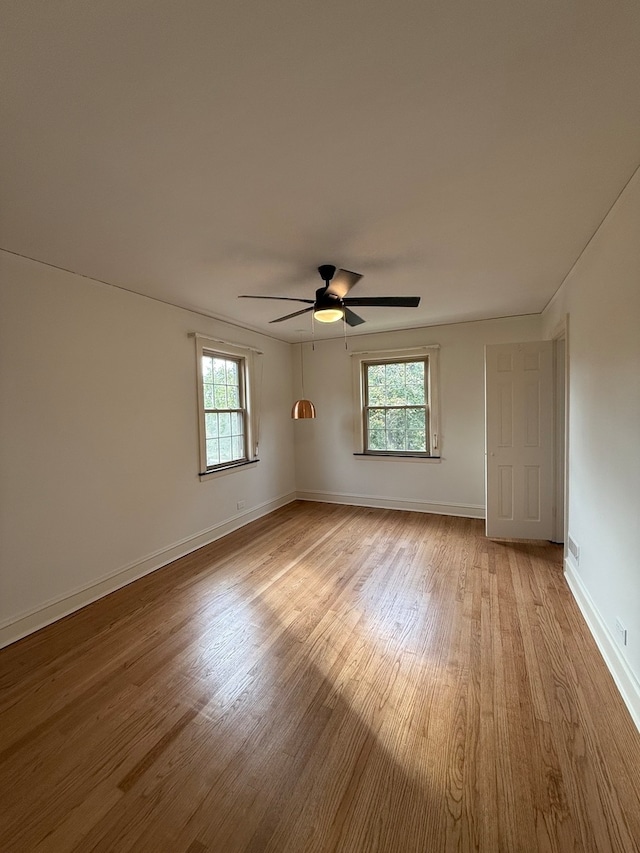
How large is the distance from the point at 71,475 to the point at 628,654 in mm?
3792

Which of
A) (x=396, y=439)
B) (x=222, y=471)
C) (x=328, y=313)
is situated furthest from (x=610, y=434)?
(x=222, y=471)

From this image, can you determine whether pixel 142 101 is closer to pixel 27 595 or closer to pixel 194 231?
pixel 194 231

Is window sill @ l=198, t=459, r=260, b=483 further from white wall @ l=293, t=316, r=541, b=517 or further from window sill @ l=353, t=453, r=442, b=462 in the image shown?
window sill @ l=353, t=453, r=442, b=462

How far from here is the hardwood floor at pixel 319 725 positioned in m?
1.32

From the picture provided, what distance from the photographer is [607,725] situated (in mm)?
1700

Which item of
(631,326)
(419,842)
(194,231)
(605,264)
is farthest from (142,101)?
(419,842)

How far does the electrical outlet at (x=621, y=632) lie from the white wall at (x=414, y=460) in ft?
9.55

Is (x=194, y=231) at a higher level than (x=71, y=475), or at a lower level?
higher

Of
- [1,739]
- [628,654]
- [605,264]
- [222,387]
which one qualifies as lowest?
[1,739]

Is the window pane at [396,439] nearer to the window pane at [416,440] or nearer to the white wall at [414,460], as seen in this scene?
the window pane at [416,440]

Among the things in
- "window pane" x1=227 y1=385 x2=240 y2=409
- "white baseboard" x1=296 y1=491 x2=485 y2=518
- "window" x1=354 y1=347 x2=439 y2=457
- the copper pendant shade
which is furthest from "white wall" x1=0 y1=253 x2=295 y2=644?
"window" x1=354 y1=347 x2=439 y2=457

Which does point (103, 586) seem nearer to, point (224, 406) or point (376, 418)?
point (224, 406)

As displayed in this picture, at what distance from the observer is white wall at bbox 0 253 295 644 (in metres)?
2.50

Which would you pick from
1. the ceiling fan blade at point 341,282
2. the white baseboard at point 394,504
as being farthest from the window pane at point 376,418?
the ceiling fan blade at point 341,282
